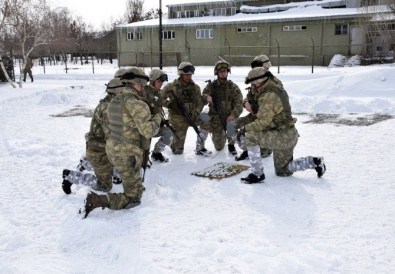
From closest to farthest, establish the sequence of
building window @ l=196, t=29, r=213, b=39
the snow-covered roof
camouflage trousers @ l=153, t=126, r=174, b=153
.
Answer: camouflage trousers @ l=153, t=126, r=174, b=153, the snow-covered roof, building window @ l=196, t=29, r=213, b=39

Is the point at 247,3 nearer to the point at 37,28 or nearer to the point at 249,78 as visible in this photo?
the point at 37,28

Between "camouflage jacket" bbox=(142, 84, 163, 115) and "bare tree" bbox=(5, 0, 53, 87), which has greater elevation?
"bare tree" bbox=(5, 0, 53, 87)

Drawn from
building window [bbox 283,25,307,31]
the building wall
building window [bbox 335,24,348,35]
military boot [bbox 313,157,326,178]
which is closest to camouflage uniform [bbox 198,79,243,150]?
military boot [bbox 313,157,326,178]

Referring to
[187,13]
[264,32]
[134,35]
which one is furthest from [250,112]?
[187,13]

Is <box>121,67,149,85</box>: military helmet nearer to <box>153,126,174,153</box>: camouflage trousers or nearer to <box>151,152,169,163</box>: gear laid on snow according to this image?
<box>153,126,174,153</box>: camouflage trousers

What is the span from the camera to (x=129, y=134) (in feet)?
15.1

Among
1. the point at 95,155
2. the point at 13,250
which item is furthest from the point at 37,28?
the point at 13,250

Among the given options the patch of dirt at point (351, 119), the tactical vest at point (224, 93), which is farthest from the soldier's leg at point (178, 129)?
the patch of dirt at point (351, 119)

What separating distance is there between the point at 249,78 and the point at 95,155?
2.21 metres

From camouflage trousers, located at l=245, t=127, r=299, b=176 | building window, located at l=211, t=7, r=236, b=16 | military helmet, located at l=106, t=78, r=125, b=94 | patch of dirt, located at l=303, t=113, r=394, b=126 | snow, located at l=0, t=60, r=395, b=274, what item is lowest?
snow, located at l=0, t=60, r=395, b=274

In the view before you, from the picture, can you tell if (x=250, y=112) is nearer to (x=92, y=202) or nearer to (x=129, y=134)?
(x=129, y=134)

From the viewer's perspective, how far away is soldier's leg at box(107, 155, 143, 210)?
4.57 metres

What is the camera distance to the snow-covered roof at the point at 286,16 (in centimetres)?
2664

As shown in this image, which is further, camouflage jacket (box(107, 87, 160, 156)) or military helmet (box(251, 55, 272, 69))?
military helmet (box(251, 55, 272, 69))
